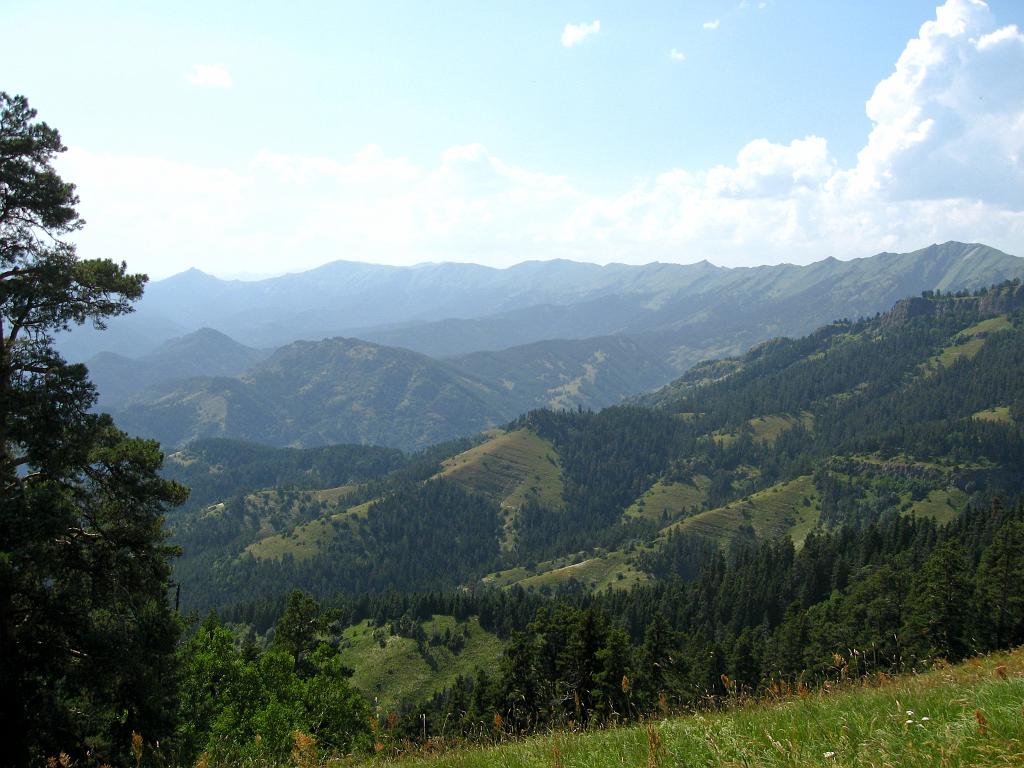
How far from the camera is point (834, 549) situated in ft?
477

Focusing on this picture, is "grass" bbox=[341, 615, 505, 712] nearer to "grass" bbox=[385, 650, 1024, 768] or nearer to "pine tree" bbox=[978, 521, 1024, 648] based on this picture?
"pine tree" bbox=[978, 521, 1024, 648]

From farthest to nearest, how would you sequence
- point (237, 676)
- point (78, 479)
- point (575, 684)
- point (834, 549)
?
1. point (834, 549)
2. point (575, 684)
3. point (237, 676)
4. point (78, 479)

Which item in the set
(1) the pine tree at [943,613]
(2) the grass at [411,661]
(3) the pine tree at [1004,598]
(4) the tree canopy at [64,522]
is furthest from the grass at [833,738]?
(2) the grass at [411,661]

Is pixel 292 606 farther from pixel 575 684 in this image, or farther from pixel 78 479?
pixel 78 479

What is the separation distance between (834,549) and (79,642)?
156 m

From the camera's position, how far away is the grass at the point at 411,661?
129m

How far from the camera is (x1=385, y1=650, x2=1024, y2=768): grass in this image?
6.28m

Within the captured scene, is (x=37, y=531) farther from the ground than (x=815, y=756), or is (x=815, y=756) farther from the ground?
(x=37, y=531)

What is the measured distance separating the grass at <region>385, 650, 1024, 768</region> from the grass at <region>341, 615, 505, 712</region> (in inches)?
4893

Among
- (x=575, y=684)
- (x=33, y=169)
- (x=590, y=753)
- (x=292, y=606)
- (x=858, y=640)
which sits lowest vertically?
(x=858, y=640)

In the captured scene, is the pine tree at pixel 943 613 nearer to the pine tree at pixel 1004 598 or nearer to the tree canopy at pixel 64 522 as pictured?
the pine tree at pixel 1004 598

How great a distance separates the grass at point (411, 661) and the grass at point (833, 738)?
12428 cm

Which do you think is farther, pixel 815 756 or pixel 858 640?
pixel 858 640

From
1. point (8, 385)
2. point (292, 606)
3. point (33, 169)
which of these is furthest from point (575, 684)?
point (33, 169)
